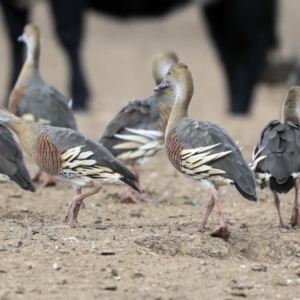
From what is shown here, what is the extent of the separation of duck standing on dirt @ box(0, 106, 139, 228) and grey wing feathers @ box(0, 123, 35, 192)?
0.74 ft

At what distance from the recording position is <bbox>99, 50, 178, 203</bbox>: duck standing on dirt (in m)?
9.17

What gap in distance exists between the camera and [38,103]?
32.2ft

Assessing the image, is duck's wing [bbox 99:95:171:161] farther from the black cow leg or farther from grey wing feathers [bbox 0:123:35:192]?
the black cow leg

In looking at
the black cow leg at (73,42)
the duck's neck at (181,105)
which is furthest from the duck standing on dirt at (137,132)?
the black cow leg at (73,42)

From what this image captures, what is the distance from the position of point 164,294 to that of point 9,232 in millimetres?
1548

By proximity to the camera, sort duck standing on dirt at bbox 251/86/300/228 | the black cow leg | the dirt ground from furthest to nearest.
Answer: the black cow leg < duck standing on dirt at bbox 251/86/300/228 < the dirt ground

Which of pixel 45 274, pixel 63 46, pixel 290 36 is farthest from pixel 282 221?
pixel 290 36

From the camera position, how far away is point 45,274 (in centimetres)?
629

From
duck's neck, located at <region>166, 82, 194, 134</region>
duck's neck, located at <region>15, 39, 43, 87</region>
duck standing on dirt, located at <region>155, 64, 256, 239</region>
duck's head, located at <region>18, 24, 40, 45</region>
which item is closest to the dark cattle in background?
duck's head, located at <region>18, 24, 40, 45</region>

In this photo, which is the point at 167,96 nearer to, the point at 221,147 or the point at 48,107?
the point at 48,107

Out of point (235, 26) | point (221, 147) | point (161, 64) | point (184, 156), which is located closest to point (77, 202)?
point (184, 156)

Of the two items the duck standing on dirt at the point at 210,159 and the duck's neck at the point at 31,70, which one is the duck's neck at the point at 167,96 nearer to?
the duck's neck at the point at 31,70

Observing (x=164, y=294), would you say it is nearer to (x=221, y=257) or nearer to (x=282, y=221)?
(x=221, y=257)

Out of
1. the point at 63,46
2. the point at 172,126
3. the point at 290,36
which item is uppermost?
the point at 290,36
